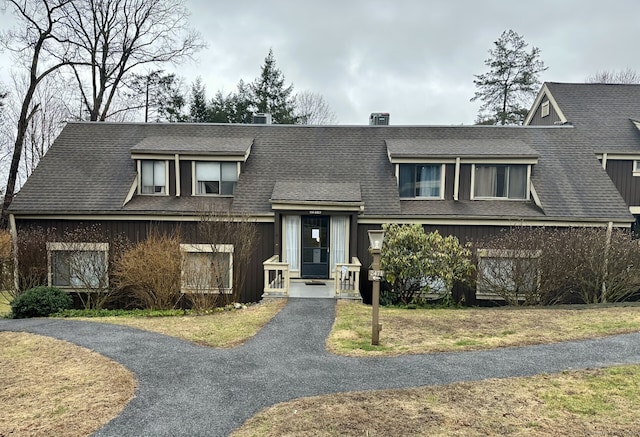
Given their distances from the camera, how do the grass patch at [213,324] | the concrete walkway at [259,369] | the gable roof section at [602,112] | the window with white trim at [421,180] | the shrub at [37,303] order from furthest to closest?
1. the gable roof section at [602,112]
2. the window with white trim at [421,180]
3. the shrub at [37,303]
4. the grass patch at [213,324]
5. the concrete walkway at [259,369]

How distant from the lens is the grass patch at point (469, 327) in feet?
24.4

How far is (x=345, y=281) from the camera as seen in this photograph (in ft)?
41.5

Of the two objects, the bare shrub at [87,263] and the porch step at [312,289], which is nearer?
the porch step at [312,289]

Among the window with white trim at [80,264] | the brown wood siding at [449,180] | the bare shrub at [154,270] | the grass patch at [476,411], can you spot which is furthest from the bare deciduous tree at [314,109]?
the grass patch at [476,411]

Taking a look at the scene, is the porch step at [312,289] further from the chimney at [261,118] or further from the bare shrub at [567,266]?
the chimney at [261,118]

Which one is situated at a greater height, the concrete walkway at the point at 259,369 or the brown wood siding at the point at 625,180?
the brown wood siding at the point at 625,180

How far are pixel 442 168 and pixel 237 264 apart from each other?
8544mm

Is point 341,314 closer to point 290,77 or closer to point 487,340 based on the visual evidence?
point 487,340

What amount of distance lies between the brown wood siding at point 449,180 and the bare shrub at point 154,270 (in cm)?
996

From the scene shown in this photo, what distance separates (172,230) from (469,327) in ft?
33.6

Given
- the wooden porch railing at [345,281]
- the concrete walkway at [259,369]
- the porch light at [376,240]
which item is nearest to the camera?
the concrete walkway at [259,369]

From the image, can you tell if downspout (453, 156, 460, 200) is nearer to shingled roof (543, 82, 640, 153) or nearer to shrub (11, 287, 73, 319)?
shingled roof (543, 82, 640, 153)

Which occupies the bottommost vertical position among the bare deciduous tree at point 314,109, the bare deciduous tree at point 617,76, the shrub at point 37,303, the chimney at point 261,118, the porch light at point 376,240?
the shrub at point 37,303

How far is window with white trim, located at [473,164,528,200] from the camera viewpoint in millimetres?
14711
